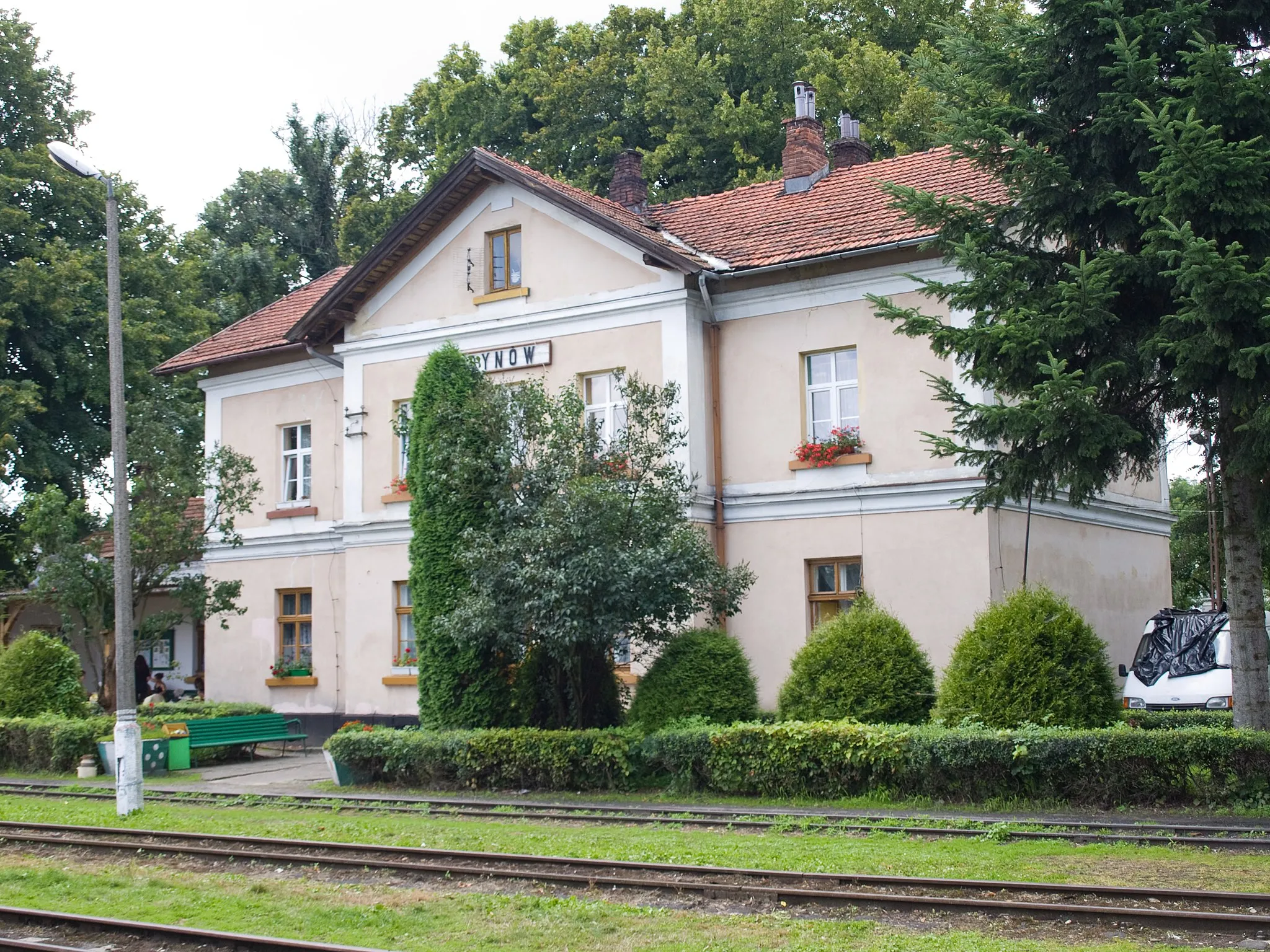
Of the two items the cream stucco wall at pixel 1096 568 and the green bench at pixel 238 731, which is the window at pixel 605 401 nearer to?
the cream stucco wall at pixel 1096 568

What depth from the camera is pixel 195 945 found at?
30.4 ft

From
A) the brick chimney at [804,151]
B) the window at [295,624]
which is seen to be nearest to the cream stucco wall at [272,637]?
the window at [295,624]

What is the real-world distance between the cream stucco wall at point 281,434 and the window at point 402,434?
2.59 meters

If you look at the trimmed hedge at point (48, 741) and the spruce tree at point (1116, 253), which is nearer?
the spruce tree at point (1116, 253)

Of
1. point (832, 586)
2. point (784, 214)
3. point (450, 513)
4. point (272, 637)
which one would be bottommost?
point (272, 637)

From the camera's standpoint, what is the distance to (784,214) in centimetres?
2384

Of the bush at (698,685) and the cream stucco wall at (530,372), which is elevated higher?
the cream stucco wall at (530,372)

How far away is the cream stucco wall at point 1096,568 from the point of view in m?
20.5

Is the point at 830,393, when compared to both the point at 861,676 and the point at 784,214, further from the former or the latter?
the point at 861,676

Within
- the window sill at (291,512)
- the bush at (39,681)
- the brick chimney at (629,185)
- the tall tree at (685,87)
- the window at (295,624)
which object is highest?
the tall tree at (685,87)

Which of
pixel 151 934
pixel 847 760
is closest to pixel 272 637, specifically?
pixel 847 760

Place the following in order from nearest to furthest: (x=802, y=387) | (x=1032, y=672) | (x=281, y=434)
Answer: (x=1032, y=672), (x=802, y=387), (x=281, y=434)

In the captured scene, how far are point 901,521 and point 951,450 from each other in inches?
241

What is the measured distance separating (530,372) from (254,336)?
884cm
